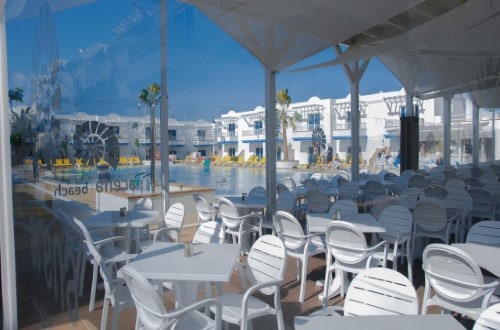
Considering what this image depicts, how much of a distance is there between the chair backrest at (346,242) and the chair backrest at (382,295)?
3.36 feet

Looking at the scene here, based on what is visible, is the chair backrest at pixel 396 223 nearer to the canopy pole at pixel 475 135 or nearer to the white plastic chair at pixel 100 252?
the white plastic chair at pixel 100 252

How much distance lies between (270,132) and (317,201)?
1.76 m

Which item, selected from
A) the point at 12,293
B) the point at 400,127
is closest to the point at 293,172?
the point at 400,127

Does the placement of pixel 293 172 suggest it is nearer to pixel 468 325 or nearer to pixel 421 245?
pixel 421 245

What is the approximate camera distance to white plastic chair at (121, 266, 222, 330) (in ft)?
6.05

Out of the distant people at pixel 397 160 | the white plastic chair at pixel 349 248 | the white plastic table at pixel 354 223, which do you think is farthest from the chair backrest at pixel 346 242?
the distant people at pixel 397 160

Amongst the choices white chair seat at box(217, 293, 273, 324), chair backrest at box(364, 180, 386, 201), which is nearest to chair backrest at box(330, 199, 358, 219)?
white chair seat at box(217, 293, 273, 324)

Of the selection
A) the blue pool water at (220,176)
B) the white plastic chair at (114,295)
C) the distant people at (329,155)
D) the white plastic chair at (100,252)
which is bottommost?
the white plastic chair at (114,295)

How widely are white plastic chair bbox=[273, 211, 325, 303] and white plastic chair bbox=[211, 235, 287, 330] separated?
92cm

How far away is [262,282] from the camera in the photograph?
2344 millimetres

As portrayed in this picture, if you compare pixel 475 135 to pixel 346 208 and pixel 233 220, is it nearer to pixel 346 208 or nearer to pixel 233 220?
pixel 346 208

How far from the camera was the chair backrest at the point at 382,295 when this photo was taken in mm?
1854

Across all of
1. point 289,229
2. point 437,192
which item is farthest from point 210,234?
point 437,192

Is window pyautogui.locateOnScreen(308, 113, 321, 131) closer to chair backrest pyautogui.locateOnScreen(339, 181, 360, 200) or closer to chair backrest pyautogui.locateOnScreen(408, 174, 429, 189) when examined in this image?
chair backrest pyautogui.locateOnScreen(408, 174, 429, 189)
